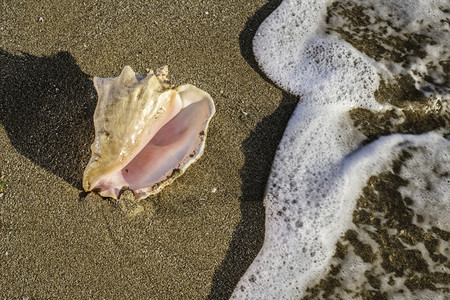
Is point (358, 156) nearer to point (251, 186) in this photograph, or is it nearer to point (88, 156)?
point (251, 186)

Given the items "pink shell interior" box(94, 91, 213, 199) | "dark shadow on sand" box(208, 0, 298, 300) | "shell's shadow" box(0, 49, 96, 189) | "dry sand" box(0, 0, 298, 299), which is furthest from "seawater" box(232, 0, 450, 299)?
"shell's shadow" box(0, 49, 96, 189)

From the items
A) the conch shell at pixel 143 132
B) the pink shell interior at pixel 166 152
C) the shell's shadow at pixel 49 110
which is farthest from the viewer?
the shell's shadow at pixel 49 110

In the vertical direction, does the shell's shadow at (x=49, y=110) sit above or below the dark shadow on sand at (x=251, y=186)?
above

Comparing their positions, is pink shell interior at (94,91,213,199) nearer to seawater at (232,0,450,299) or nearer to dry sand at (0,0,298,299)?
dry sand at (0,0,298,299)

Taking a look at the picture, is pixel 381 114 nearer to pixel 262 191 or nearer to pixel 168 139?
pixel 262 191

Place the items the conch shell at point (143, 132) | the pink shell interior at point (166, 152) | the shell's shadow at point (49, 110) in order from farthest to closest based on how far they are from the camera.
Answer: the shell's shadow at point (49, 110)
the pink shell interior at point (166, 152)
the conch shell at point (143, 132)

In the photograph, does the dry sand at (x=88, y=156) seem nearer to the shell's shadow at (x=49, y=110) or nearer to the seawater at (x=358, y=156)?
the shell's shadow at (x=49, y=110)

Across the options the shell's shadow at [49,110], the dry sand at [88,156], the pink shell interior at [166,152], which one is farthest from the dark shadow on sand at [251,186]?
the shell's shadow at [49,110]
